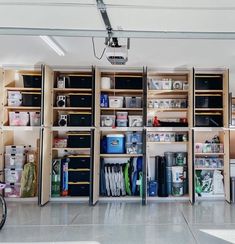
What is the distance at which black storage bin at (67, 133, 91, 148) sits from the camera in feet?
20.2

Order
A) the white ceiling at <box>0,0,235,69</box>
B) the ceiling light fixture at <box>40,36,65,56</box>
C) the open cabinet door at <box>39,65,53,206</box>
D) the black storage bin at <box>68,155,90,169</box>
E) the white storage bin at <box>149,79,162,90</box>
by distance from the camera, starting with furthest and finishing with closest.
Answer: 1. the white storage bin at <box>149,79,162,90</box>
2. the black storage bin at <box>68,155,90,169</box>
3. the open cabinet door at <box>39,65,53,206</box>
4. the ceiling light fixture at <box>40,36,65,56</box>
5. the white ceiling at <box>0,0,235,69</box>

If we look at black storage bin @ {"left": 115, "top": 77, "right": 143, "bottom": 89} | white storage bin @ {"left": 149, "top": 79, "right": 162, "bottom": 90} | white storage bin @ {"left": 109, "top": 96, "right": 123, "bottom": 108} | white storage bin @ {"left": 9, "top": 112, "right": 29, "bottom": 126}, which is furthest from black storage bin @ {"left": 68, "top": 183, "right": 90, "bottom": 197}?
white storage bin @ {"left": 149, "top": 79, "right": 162, "bottom": 90}

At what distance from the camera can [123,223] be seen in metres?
4.79

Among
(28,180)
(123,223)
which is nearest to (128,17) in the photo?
(123,223)

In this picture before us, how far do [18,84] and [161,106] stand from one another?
3131 millimetres

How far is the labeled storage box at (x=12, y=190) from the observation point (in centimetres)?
615

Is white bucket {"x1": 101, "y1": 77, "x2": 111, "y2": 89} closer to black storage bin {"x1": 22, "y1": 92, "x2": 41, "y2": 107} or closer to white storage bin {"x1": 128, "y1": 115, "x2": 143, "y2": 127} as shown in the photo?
white storage bin {"x1": 128, "y1": 115, "x2": 143, "y2": 127}

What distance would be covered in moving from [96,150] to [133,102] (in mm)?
1322

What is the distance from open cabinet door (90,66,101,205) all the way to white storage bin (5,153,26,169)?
1558 millimetres

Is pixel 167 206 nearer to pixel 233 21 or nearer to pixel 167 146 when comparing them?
pixel 167 146

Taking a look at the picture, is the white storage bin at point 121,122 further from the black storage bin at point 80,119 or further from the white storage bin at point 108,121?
the black storage bin at point 80,119

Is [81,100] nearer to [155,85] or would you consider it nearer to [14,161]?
[155,85]

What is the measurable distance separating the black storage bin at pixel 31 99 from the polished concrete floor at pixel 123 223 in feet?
6.59

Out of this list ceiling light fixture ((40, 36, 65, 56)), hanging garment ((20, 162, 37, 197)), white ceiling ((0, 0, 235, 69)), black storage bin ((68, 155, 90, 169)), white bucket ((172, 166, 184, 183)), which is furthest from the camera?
white bucket ((172, 166, 184, 183))
